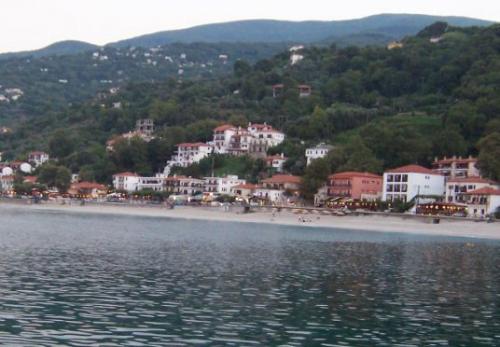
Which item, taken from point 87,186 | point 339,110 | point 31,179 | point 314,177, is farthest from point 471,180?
point 31,179

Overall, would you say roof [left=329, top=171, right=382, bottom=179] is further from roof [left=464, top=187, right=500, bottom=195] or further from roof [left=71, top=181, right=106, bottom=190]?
roof [left=71, top=181, right=106, bottom=190]

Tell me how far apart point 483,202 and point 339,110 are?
4127 centimetres

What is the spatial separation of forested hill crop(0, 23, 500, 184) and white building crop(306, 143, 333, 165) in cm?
201

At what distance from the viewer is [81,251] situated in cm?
4259

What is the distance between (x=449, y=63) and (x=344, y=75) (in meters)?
18.8

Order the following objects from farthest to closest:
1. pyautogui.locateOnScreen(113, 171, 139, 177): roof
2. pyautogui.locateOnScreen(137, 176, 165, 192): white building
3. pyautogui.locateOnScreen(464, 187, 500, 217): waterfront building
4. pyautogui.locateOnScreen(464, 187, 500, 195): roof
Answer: pyautogui.locateOnScreen(113, 171, 139, 177): roof
pyautogui.locateOnScreen(137, 176, 165, 192): white building
pyautogui.locateOnScreen(464, 187, 500, 195): roof
pyautogui.locateOnScreen(464, 187, 500, 217): waterfront building

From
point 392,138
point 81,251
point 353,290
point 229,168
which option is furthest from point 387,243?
point 229,168

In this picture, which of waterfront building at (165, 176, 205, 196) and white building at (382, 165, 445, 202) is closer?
white building at (382, 165, 445, 202)

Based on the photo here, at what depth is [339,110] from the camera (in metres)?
126

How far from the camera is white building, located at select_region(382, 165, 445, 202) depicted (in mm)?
95812

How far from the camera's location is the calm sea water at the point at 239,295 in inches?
830

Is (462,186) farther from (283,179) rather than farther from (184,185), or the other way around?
(184,185)

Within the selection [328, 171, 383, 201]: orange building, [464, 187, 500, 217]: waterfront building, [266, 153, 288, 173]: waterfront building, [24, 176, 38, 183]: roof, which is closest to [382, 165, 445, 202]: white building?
[328, 171, 383, 201]: orange building

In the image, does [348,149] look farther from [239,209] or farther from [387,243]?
[387,243]
